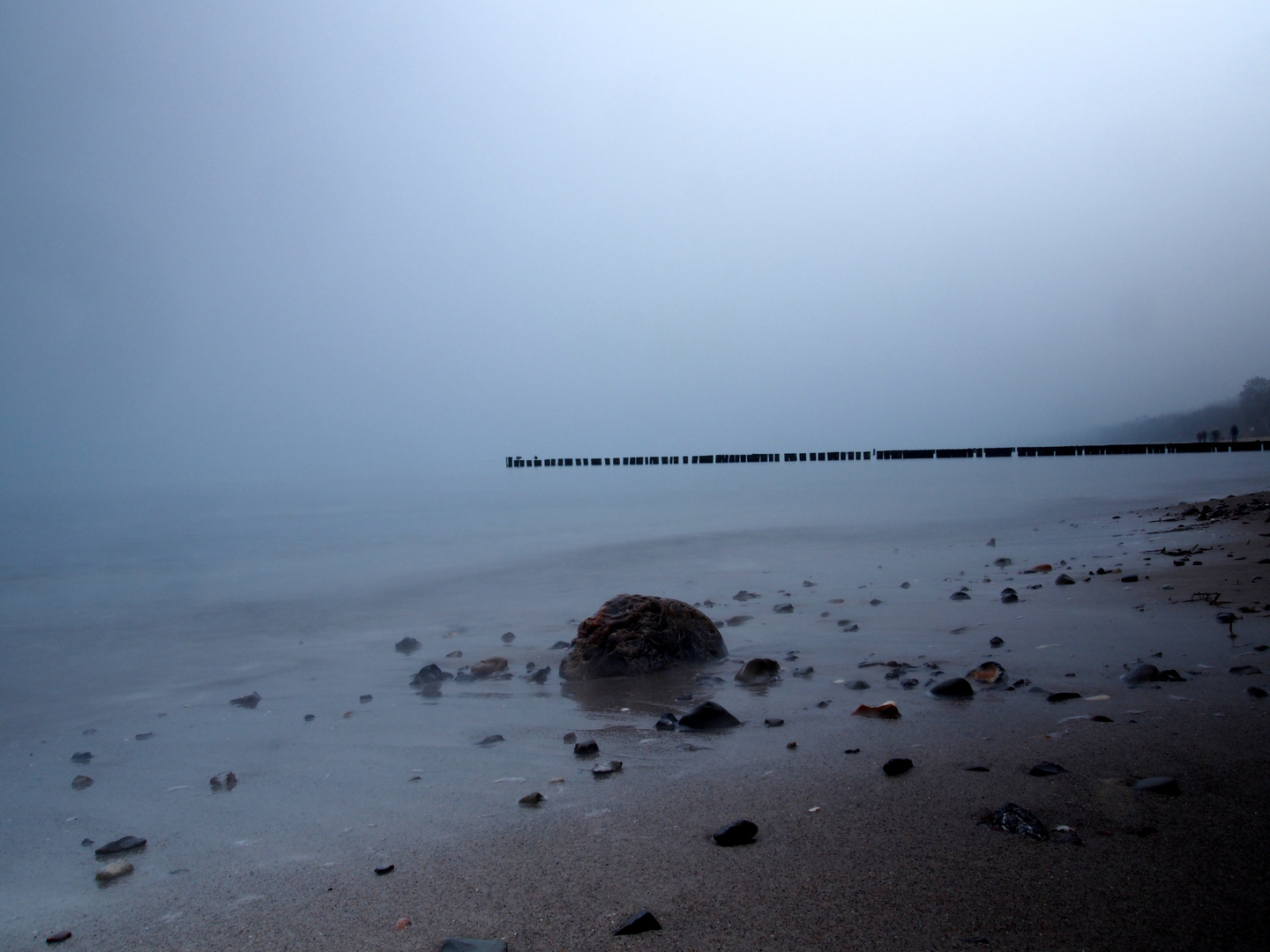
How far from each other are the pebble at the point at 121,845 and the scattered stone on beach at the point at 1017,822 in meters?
3.46

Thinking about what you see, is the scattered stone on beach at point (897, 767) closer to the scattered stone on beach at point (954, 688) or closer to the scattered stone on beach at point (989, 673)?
the scattered stone on beach at point (954, 688)

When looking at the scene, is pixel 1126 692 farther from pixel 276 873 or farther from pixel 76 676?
pixel 76 676

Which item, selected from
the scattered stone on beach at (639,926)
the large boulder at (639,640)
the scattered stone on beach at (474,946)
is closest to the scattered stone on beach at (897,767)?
the scattered stone on beach at (639,926)

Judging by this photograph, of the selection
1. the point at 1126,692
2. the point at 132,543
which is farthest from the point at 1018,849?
the point at 132,543

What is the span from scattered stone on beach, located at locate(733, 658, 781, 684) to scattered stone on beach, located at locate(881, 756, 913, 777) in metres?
2.03

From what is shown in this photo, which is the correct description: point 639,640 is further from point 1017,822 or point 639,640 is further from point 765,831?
point 1017,822

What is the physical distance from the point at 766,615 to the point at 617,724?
3886mm

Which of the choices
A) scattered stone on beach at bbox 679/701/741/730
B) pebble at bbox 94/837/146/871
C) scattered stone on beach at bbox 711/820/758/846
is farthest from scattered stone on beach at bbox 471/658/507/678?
scattered stone on beach at bbox 711/820/758/846

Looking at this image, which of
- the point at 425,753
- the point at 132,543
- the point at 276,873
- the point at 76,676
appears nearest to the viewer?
the point at 276,873

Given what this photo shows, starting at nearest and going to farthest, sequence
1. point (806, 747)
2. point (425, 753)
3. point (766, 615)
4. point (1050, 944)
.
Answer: point (1050, 944) < point (806, 747) < point (425, 753) < point (766, 615)

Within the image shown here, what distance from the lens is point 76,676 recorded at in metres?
7.41

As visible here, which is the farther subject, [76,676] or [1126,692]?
[76,676]

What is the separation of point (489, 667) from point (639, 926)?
167 inches

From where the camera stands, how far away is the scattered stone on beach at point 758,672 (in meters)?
5.65
